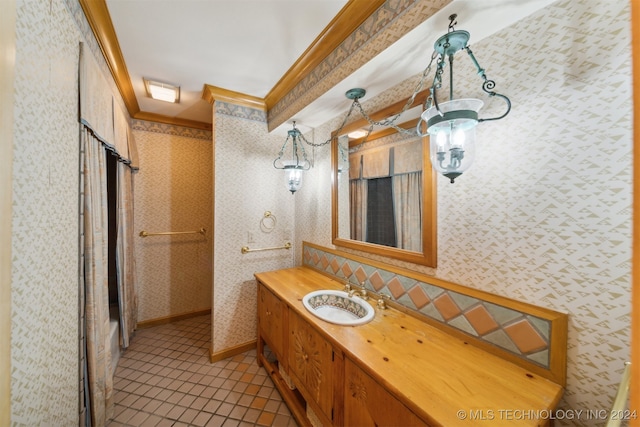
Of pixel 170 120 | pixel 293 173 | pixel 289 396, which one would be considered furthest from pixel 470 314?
pixel 170 120

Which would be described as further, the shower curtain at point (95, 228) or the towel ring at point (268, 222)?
the towel ring at point (268, 222)

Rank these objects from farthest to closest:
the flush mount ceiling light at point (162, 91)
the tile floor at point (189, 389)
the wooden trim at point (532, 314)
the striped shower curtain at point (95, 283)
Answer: the flush mount ceiling light at point (162, 91), the tile floor at point (189, 389), the striped shower curtain at point (95, 283), the wooden trim at point (532, 314)

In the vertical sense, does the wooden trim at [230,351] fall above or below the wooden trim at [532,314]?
below

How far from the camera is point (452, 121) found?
3.02 feet

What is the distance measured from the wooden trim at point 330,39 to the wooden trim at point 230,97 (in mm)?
377

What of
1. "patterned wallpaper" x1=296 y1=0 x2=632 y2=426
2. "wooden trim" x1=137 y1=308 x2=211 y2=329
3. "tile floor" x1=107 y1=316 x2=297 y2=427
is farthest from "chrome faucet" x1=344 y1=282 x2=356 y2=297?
"wooden trim" x1=137 y1=308 x2=211 y2=329

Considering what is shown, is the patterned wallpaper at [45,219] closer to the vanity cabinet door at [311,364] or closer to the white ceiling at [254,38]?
the white ceiling at [254,38]

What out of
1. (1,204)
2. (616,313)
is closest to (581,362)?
(616,313)

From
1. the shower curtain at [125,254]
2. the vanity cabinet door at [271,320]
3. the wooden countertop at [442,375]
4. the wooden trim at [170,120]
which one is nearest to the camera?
the wooden countertop at [442,375]

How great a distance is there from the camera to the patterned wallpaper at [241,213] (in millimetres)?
→ 2178

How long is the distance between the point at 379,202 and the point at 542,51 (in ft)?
3.36

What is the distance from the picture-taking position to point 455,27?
1006 mm

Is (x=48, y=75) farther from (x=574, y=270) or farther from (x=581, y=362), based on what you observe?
(x=581, y=362)

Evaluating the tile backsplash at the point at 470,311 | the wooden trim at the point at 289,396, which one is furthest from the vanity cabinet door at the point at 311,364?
the tile backsplash at the point at 470,311
